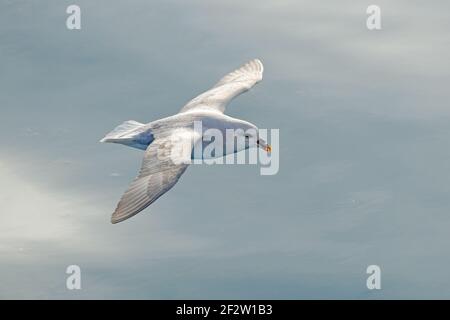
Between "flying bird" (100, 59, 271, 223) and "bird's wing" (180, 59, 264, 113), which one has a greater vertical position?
"bird's wing" (180, 59, 264, 113)

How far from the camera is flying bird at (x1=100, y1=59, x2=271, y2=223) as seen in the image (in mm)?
22359

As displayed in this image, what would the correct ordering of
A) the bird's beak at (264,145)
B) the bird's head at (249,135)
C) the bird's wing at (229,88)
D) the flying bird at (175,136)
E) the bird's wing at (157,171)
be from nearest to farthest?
the bird's wing at (157,171), the flying bird at (175,136), the bird's head at (249,135), the bird's beak at (264,145), the bird's wing at (229,88)

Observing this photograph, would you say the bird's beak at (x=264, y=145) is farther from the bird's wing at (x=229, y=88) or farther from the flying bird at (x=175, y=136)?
the bird's wing at (x=229, y=88)

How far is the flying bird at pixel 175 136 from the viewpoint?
73.4 ft

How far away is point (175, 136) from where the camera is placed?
24047mm

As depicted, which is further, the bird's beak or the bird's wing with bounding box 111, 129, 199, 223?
the bird's beak

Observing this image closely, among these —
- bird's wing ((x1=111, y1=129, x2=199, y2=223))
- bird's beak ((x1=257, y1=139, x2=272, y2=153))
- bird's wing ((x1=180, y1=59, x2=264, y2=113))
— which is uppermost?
bird's wing ((x1=180, y1=59, x2=264, y2=113))

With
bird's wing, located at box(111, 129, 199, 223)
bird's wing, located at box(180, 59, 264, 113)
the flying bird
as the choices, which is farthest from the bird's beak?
bird's wing, located at box(111, 129, 199, 223)

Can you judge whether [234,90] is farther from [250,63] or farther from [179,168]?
[179,168]

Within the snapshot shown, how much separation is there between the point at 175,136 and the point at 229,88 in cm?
401

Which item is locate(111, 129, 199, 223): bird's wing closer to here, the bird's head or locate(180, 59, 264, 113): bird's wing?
the bird's head

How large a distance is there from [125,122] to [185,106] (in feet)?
5.37

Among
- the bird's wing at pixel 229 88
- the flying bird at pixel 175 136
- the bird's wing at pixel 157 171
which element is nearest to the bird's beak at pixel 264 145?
the flying bird at pixel 175 136

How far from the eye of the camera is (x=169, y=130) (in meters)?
24.4
